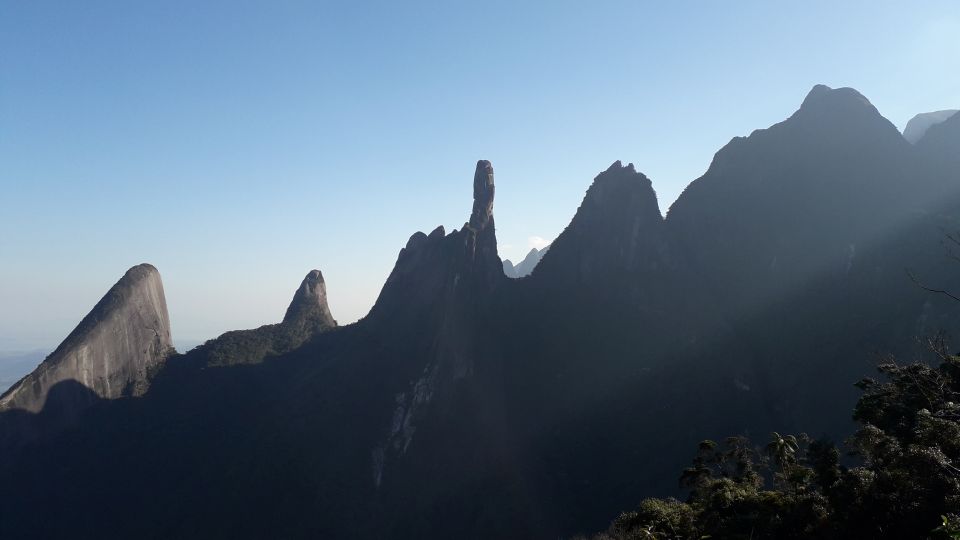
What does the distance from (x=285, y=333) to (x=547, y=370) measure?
171 ft

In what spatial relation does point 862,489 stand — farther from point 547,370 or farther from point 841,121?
point 841,121

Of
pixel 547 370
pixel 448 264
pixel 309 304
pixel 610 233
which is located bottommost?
pixel 547 370

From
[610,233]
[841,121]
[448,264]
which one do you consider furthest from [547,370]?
[841,121]

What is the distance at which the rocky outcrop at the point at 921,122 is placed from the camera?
123m

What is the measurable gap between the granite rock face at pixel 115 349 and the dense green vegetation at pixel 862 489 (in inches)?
3149

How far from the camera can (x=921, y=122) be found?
128 meters

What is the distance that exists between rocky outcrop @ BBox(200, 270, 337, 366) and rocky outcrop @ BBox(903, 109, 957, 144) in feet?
455

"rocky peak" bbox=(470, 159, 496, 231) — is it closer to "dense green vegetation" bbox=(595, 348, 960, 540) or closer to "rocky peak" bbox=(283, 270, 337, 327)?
"rocky peak" bbox=(283, 270, 337, 327)

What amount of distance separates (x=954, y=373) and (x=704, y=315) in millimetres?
52046

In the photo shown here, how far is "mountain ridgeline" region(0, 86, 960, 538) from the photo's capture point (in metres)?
62.4

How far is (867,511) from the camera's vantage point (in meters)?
17.5

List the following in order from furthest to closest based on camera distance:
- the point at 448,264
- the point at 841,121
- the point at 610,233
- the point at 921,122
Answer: the point at 921,122
the point at 841,121
the point at 610,233
the point at 448,264

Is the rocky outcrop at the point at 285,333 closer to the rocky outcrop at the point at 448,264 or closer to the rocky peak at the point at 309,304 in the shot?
the rocky peak at the point at 309,304

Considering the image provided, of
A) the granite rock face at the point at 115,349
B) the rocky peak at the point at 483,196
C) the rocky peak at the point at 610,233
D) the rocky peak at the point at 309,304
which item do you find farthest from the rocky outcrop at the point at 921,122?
the granite rock face at the point at 115,349
